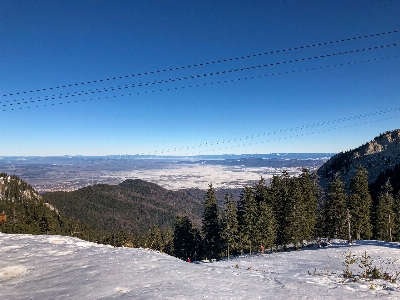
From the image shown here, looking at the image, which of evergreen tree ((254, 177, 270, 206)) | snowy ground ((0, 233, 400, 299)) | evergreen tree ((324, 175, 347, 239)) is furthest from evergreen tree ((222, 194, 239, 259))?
snowy ground ((0, 233, 400, 299))

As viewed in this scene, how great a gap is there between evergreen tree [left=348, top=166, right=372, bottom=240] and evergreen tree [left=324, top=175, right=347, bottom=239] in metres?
1.61

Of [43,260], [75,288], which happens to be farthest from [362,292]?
[43,260]

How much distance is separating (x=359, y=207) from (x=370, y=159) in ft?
370

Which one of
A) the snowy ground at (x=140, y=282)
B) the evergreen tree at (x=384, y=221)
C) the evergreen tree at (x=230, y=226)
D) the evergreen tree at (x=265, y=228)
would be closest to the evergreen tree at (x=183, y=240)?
the evergreen tree at (x=230, y=226)

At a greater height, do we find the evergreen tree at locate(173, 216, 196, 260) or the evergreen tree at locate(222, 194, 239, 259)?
the evergreen tree at locate(222, 194, 239, 259)

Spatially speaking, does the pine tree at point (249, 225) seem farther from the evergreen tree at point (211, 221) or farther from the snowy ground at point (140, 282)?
the snowy ground at point (140, 282)

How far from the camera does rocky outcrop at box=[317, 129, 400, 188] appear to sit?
429 ft

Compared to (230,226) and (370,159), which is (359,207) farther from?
(370,159)

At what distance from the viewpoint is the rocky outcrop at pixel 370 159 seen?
429 feet

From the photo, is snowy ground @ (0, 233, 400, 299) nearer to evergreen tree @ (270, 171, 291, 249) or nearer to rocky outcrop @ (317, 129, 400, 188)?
evergreen tree @ (270, 171, 291, 249)

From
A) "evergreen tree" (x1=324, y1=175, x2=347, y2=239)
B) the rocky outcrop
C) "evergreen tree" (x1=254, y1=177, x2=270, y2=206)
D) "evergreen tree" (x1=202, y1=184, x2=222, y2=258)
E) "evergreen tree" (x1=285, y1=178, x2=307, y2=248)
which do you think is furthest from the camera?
the rocky outcrop

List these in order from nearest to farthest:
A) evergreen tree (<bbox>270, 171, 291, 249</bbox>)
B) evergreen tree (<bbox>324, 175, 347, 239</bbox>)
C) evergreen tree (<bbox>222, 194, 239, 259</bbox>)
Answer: evergreen tree (<bbox>270, 171, 291, 249</bbox>), evergreen tree (<bbox>324, 175, 347, 239</bbox>), evergreen tree (<bbox>222, 194, 239, 259</bbox>)

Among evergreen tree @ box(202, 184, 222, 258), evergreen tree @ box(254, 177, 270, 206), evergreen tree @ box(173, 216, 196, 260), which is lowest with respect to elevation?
evergreen tree @ box(173, 216, 196, 260)

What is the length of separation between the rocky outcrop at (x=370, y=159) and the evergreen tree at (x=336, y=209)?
98488 mm
